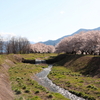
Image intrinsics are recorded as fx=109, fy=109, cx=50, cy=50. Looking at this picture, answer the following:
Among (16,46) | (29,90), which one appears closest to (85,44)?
(29,90)

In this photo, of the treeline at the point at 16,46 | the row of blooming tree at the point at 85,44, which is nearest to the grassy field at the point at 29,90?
the row of blooming tree at the point at 85,44

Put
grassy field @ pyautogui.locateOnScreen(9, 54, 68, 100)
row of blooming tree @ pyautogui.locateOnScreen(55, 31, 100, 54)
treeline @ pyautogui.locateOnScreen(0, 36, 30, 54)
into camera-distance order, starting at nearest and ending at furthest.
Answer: grassy field @ pyautogui.locateOnScreen(9, 54, 68, 100) < row of blooming tree @ pyautogui.locateOnScreen(55, 31, 100, 54) < treeline @ pyautogui.locateOnScreen(0, 36, 30, 54)

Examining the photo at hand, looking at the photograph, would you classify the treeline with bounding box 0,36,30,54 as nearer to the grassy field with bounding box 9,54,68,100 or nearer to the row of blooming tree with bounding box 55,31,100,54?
the row of blooming tree with bounding box 55,31,100,54

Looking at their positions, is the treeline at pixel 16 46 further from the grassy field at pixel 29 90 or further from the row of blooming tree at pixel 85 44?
the grassy field at pixel 29 90

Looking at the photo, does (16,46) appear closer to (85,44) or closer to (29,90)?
(85,44)

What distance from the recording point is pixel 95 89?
24625 mm

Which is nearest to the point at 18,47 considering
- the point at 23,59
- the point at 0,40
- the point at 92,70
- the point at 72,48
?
the point at 0,40

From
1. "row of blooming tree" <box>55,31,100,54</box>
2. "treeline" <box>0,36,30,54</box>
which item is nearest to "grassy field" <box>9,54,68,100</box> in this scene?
"row of blooming tree" <box>55,31,100,54</box>

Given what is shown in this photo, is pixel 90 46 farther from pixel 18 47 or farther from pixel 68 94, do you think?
pixel 18 47

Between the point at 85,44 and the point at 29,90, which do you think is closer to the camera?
the point at 29,90

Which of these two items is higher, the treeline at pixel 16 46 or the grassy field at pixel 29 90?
the treeline at pixel 16 46

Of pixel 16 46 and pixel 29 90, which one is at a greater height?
pixel 16 46

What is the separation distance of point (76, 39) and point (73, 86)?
61.3m

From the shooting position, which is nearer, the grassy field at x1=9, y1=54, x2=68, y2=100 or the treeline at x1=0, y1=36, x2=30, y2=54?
the grassy field at x1=9, y1=54, x2=68, y2=100
